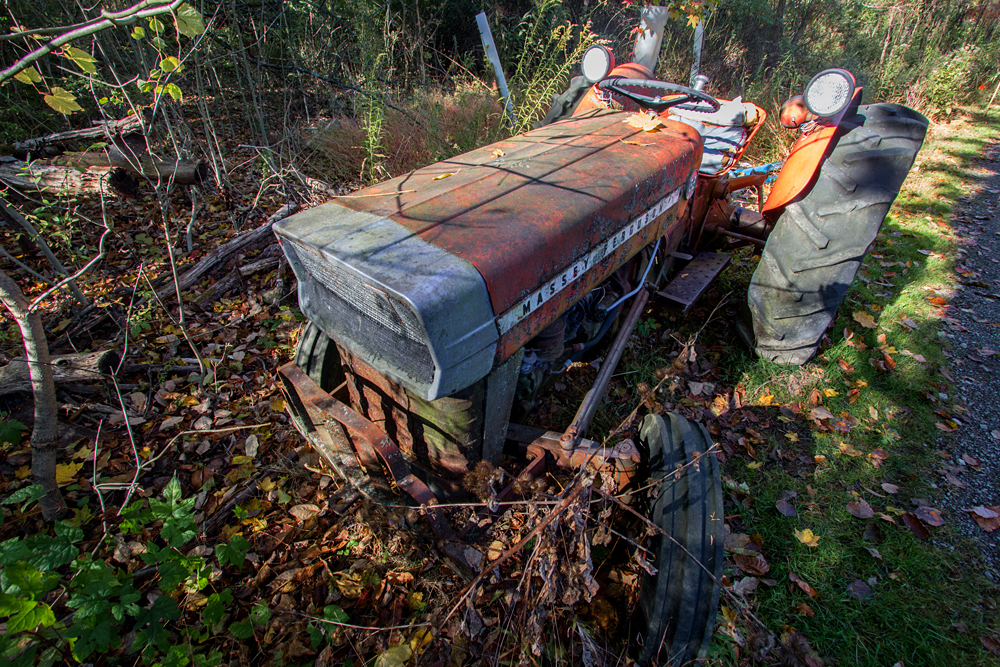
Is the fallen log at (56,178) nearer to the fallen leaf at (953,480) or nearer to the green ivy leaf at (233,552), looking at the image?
the green ivy leaf at (233,552)

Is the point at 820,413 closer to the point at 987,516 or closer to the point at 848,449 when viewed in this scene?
the point at 848,449

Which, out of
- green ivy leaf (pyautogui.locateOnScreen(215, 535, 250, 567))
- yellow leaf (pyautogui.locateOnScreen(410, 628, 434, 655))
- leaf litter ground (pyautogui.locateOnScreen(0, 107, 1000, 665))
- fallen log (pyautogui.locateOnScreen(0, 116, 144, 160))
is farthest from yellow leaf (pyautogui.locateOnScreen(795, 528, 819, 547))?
fallen log (pyautogui.locateOnScreen(0, 116, 144, 160))

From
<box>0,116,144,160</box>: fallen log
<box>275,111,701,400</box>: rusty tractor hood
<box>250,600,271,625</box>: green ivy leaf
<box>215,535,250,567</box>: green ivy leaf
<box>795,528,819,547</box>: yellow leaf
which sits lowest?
<box>795,528,819,547</box>: yellow leaf

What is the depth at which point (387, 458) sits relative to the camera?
5.16 feet

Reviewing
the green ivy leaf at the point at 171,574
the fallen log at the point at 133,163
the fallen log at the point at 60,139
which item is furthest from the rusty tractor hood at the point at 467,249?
the fallen log at the point at 60,139

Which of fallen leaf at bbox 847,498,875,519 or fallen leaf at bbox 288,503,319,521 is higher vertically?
fallen leaf at bbox 288,503,319,521

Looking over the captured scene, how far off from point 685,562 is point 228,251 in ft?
11.1

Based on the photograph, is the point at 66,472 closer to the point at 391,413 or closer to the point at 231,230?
the point at 391,413

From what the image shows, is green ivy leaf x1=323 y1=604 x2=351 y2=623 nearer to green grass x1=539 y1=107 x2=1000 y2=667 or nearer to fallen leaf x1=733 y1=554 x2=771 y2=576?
green grass x1=539 y1=107 x2=1000 y2=667

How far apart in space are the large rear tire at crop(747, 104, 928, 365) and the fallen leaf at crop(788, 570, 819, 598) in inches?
50.4

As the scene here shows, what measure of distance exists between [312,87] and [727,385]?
5.21m

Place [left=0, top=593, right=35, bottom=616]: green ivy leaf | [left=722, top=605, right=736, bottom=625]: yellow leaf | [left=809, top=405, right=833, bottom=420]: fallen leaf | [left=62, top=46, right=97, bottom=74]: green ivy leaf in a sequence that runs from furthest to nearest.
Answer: [left=809, top=405, right=833, bottom=420]: fallen leaf
[left=722, top=605, right=736, bottom=625]: yellow leaf
[left=62, top=46, right=97, bottom=74]: green ivy leaf
[left=0, top=593, right=35, bottom=616]: green ivy leaf

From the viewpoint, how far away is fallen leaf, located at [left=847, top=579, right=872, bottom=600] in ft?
6.56

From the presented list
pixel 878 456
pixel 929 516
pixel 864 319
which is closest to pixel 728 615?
pixel 929 516
